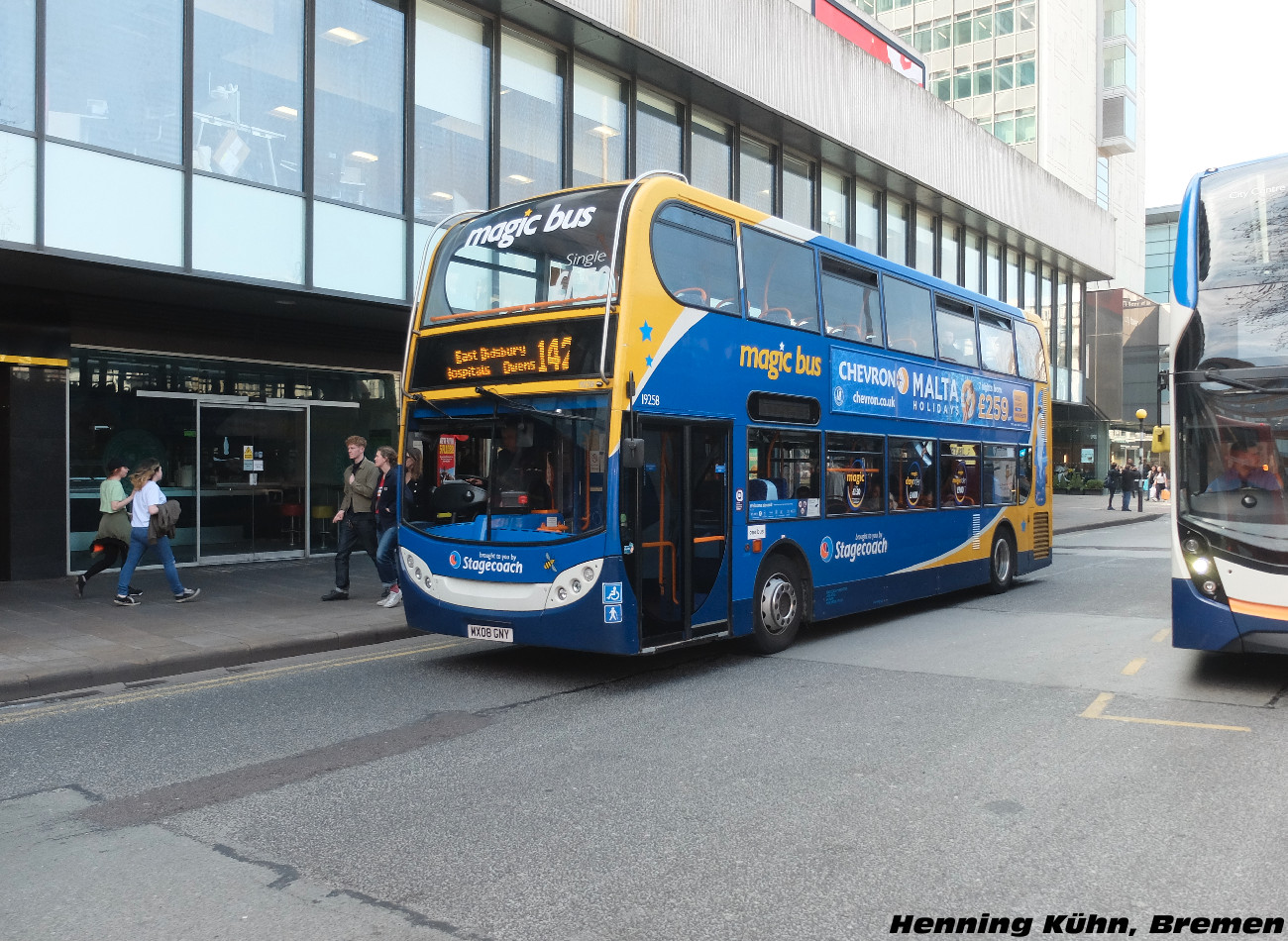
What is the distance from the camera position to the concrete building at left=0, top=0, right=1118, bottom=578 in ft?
37.8

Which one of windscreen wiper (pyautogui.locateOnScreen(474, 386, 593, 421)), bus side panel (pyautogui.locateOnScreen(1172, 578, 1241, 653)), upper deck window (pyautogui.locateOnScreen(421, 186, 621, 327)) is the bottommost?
bus side panel (pyautogui.locateOnScreen(1172, 578, 1241, 653))

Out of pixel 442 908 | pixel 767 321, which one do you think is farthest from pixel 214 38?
pixel 442 908

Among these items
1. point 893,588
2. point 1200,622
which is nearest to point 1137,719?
point 1200,622

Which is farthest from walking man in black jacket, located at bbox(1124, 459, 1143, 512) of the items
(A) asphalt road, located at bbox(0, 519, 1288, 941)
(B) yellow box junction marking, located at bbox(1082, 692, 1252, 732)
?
(B) yellow box junction marking, located at bbox(1082, 692, 1252, 732)

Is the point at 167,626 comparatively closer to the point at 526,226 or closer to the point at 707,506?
the point at 526,226

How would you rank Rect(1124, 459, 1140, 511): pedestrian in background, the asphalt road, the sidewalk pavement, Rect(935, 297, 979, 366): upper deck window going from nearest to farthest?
the asphalt road, the sidewalk pavement, Rect(935, 297, 979, 366): upper deck window, Rect(1124, 459, 1140, 511): pedestrian in background

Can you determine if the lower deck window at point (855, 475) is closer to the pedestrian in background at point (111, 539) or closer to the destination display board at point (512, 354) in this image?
the destination display board at point (512, 354)

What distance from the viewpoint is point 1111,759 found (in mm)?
5543

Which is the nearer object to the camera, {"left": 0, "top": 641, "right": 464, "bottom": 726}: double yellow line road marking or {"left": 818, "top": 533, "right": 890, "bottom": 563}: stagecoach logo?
{"left": 0, "top": 641, "right": 464, "bottom": 726}: double yellow line road marking

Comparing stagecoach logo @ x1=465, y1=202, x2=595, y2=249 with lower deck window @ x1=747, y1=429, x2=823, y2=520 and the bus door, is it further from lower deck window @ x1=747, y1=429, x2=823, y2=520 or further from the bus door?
lower deck window @ x1=747, y1=429, x2=823, y2=520

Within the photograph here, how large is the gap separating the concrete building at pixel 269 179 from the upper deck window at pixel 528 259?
17.4 feet

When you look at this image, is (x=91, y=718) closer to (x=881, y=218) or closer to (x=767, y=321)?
(x=767, y=321)

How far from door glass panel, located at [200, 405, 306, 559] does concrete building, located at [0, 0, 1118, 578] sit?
0.12ft

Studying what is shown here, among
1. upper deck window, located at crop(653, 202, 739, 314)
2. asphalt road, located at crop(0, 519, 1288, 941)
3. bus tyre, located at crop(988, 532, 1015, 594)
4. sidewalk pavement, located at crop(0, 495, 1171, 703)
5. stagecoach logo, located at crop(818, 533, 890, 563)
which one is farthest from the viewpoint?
bus tyre, located at crop(988, 532, 1015, 594)
